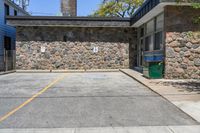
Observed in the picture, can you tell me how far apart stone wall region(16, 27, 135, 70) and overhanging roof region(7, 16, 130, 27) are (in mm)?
748

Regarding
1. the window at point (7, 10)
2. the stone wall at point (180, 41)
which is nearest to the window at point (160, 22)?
the stone wall at point (180, 41)

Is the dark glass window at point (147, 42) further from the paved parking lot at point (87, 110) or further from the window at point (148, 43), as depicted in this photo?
the paved parking lot at point (87, 110)

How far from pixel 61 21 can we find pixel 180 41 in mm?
11586

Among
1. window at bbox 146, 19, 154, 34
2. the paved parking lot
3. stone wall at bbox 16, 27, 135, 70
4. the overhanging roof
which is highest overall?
the overhanging roof

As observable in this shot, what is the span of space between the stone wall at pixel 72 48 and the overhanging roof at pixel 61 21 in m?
0.75

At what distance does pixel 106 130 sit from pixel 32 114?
2.42 meters

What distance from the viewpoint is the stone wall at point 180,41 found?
54.5ft

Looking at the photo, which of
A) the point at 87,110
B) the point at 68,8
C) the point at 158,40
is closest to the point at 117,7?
the point at 68,8

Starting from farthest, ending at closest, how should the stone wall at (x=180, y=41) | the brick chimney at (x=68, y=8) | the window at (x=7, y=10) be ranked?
1. the brick chimney at (x=68, y=8)
2. the window at (x=7, y=10)
3. the stone wall at (x=180, y=41)

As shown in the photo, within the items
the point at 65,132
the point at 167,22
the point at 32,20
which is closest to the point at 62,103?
the point at 65,132

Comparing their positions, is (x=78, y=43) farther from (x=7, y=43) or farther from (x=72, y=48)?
(x=7, y=43)

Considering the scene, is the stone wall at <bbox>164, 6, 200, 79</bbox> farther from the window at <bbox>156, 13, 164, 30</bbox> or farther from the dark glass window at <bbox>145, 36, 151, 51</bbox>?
the dark glass window at <bbox>145, 36, 151, 51</bbox>

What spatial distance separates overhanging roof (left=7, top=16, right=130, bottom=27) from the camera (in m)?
25.3

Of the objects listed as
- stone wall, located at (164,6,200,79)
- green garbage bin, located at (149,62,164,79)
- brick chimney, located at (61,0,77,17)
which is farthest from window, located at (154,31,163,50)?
brick chimney, located at (61,0,77,17)
